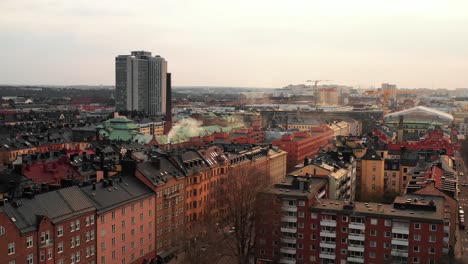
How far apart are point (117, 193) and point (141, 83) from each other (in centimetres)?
12339

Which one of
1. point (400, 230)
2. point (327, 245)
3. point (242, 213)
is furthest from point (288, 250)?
point (400, 230)

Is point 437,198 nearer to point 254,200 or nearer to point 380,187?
point 254,200

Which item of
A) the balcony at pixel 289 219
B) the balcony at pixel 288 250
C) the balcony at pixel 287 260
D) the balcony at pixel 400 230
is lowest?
the balcony at pixel 287 260

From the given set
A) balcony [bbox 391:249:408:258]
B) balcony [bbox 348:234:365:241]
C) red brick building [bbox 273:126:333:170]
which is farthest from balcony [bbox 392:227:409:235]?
red brick building [bbox 273:126:333:170]

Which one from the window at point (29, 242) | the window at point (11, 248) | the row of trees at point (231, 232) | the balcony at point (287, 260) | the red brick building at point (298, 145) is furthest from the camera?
the red brick building at point (298, 145)

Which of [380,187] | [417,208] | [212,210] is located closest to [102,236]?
[212,210]

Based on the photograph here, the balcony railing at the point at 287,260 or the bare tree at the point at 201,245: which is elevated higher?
the bare tree at the point at 201,245

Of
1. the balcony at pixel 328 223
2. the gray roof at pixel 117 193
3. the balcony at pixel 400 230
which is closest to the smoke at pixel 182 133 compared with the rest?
the gray roof at pixel 117 193

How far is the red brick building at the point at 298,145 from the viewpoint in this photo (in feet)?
219

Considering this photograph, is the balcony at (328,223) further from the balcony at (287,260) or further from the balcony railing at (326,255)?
the balcony at (287,260)

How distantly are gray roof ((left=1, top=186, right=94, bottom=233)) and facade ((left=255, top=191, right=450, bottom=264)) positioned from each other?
1030 centimetres

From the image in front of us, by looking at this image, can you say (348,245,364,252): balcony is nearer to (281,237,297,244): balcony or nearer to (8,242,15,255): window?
(281,237,297,244): balcony

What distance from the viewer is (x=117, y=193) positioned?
102 ft

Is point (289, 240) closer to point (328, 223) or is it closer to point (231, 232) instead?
point (328, 223)
